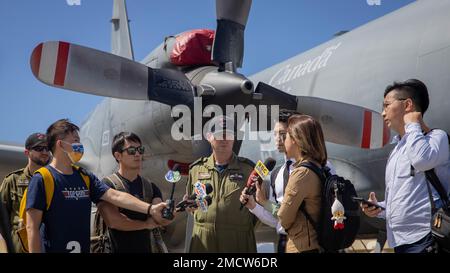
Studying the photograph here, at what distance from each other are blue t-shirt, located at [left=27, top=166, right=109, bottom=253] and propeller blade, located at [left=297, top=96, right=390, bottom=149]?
152 inches

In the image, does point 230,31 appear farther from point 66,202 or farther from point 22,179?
point 66,202

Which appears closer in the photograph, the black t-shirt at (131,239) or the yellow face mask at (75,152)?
the yellow face mask at (75,152)

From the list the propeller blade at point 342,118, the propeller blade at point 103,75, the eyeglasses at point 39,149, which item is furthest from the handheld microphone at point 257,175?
the propeller blade at point 342,118

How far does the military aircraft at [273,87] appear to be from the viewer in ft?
20.1

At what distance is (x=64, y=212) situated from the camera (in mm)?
3459

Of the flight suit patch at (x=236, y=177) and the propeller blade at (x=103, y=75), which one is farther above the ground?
the propeller blade at (x=103, y=75)

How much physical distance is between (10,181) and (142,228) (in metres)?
1.74

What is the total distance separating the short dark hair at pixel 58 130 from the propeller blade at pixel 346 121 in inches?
146

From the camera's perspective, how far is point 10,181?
490 cm

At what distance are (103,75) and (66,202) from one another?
288 centimetres

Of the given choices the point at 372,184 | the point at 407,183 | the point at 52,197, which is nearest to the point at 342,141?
the point at 372,184

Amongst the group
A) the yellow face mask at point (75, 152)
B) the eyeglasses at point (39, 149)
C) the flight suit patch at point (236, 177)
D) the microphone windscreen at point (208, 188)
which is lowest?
the microphone windscreen at point (208, 188)

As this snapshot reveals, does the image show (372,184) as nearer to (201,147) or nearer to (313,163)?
(201,147)

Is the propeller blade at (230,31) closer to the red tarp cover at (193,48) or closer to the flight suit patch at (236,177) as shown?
the red tarp cover at (193,48)
